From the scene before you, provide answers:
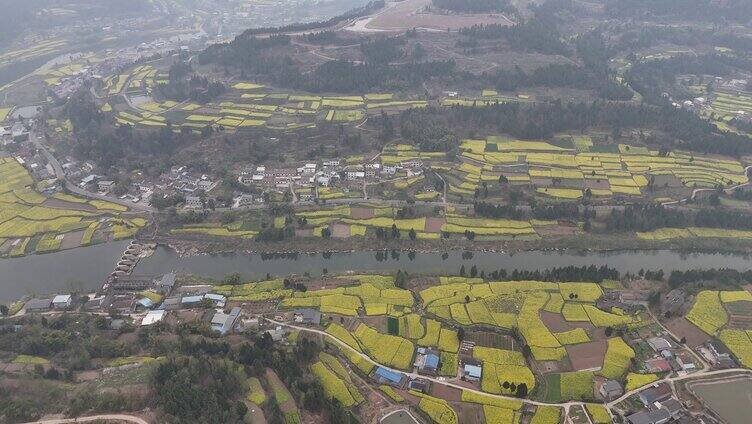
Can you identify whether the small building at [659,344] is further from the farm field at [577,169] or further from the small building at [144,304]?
the small building at [144,304]

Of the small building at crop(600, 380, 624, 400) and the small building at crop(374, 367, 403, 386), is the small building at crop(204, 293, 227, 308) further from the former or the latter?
the small building at crop(600, 380, 624, 400)

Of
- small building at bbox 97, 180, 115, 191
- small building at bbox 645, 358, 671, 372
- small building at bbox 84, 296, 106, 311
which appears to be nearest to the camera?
small building at bbox 645, 358, 671, 372

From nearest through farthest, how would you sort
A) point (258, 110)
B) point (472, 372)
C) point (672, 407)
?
point (672, 407), point (472, 372), point (258, 110)

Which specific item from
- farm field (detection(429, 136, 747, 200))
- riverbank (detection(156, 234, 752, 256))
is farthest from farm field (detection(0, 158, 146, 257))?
farm field (detection(429, 136, 747, 200))

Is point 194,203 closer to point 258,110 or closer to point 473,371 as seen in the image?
point 258,110

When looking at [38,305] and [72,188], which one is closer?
[38,305]

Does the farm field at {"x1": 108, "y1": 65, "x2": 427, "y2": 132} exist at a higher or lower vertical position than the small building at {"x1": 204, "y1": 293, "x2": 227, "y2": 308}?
higher

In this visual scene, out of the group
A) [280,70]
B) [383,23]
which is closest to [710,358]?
[280,70]

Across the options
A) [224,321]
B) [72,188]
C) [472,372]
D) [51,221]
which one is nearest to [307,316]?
[224,321]
